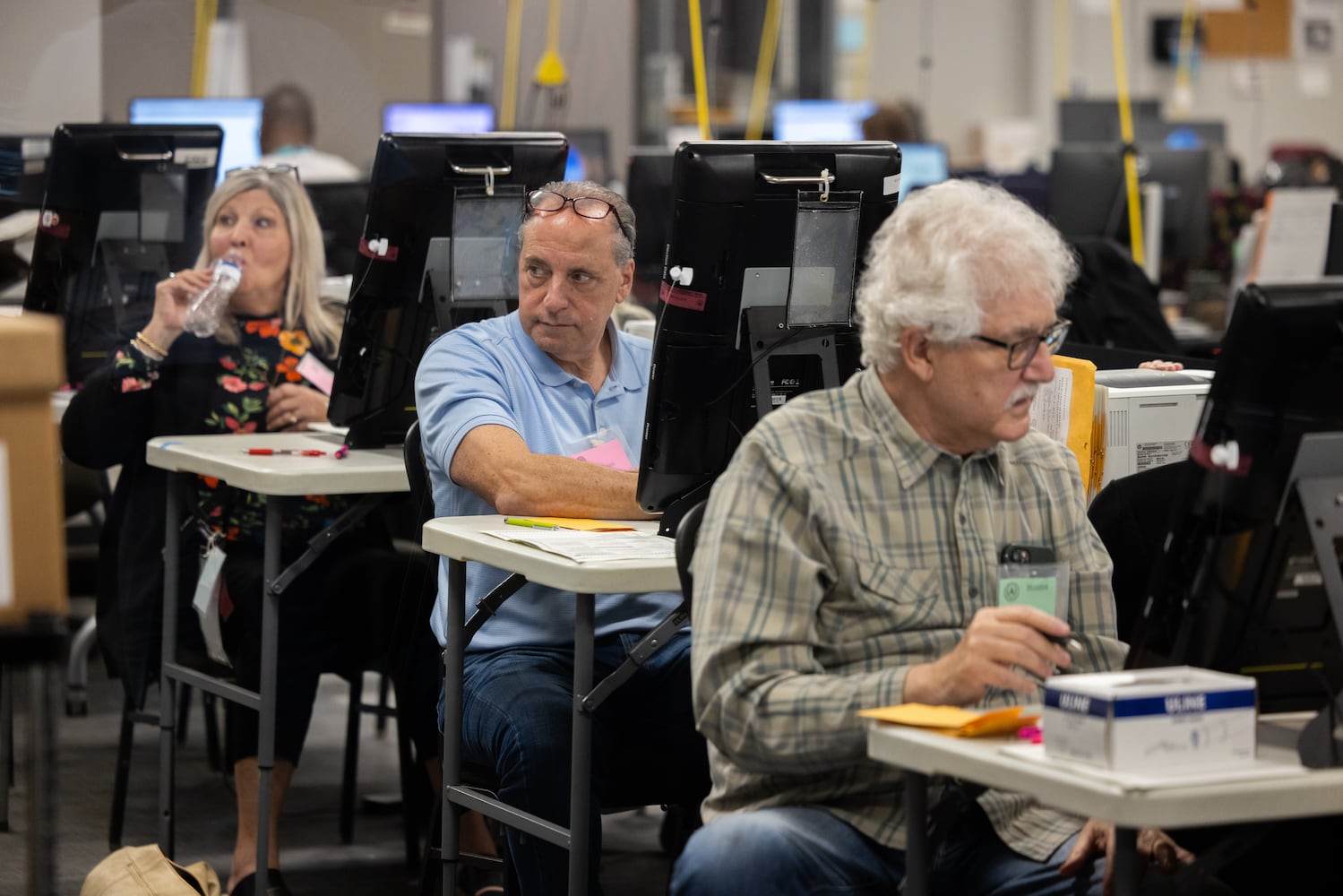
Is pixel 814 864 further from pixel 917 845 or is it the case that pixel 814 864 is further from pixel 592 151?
pixel 592 151

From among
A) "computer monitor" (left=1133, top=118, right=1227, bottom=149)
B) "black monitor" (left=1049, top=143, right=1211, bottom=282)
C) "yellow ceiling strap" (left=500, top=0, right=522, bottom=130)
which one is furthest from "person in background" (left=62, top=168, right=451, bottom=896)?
"computer monitor" (left=1133, top=118, right=1227, bottom=149)

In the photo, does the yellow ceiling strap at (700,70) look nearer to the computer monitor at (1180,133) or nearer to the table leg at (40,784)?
the computer monitor at (1180,133)

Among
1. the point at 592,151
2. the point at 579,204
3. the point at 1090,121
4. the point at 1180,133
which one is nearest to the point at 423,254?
the point at 579,204

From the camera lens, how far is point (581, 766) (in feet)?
7.57

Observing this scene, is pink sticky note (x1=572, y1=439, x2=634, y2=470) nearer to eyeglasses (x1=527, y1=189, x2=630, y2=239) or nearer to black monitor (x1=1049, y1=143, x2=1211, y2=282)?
eyeglasses (x1=527, y1=189, x2=630, y2=239)

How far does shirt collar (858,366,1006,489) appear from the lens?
1.92 meters

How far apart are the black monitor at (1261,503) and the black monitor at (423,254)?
1736mm

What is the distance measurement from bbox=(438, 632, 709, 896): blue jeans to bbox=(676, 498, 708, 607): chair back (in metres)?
0.44

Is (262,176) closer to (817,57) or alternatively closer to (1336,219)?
(1336,219)

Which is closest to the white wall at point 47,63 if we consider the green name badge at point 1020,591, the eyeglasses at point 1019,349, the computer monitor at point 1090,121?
the eyeglasses at point 1019,349

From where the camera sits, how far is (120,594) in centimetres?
345

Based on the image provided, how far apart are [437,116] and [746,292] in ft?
16.3

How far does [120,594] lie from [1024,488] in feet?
6.80

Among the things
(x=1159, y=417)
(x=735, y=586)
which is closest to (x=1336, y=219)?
(x=1159, y=417)
